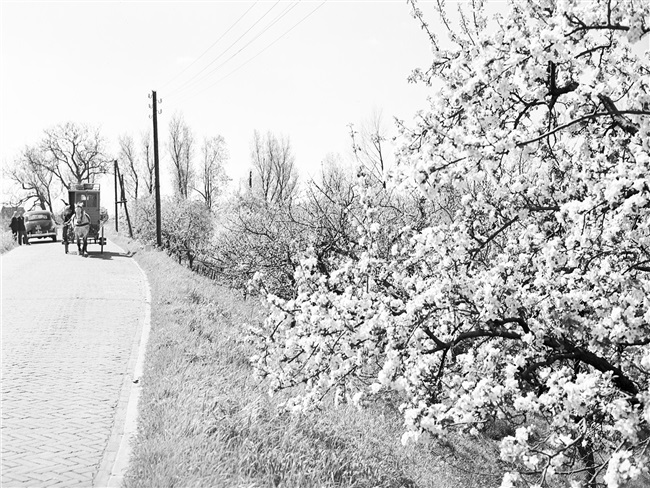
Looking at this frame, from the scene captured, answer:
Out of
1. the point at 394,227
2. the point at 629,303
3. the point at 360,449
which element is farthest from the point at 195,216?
the point at 629,303

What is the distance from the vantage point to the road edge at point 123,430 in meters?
5.03

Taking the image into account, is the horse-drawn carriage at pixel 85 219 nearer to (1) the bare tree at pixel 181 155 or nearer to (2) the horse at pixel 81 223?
(2) the horse at pixel 81 223

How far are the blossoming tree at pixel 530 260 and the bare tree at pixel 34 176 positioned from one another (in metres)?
69.4

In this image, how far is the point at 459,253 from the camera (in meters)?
5.27

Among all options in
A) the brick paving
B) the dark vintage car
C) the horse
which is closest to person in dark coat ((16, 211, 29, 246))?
the dark vintage car

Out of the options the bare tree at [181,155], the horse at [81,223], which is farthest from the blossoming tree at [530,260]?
the bare tree at [181,155]

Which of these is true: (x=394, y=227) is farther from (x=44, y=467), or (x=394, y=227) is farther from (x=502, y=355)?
(x=44, y=467)

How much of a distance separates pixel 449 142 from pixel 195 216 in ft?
121

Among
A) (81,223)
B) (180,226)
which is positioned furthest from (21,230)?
(180,226)

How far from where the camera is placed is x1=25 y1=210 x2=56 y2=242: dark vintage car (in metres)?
33.0

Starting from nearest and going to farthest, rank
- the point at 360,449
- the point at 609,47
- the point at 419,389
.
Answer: the point at 609,47, the point at 419,389, the point at 360,449

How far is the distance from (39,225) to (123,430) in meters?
30.8

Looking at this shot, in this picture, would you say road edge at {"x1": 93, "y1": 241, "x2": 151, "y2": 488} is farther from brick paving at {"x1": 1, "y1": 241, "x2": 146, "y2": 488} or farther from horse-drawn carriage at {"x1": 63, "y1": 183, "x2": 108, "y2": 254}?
horse-drawn carriage at {"x1": 63, "y1": 183, "x2": 108, "y2": 254}

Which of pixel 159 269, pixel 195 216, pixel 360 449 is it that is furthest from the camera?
pixel 195 216
